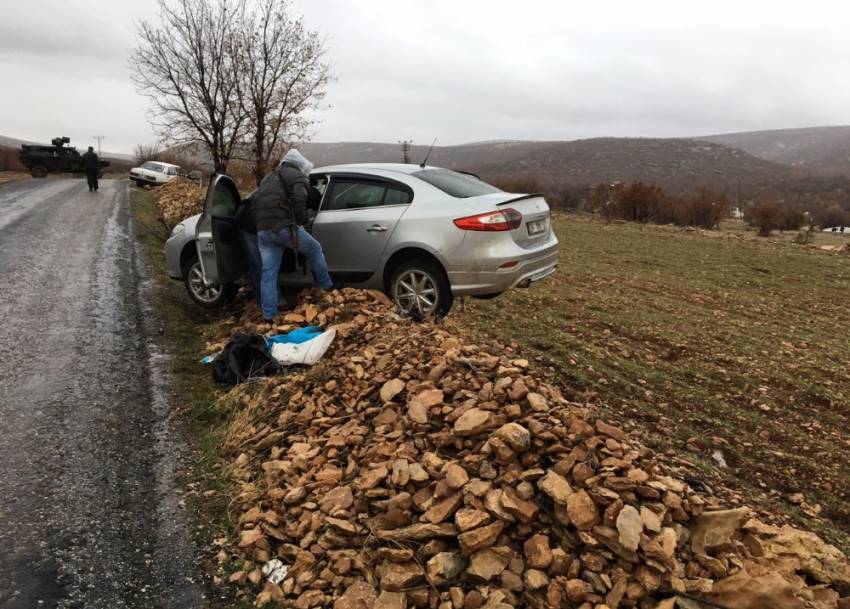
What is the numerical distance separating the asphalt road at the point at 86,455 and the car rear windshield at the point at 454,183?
10.9 feet

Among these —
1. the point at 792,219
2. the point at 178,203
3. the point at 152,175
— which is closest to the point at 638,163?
the point at 792,219

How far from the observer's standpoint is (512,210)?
5.90 m

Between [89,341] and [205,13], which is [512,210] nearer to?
[89,341]

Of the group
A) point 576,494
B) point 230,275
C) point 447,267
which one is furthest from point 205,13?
point 576,494

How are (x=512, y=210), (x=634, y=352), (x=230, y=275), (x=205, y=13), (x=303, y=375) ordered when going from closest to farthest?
(x=303, y=375) < (x=512, y=210) < (x=230, y=275) < (x=634, y=352) < (x=205, y=13)

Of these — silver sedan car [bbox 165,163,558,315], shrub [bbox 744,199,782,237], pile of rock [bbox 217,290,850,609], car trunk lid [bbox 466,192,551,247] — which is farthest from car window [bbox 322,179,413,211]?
shrub [bbox 744,199,782,237]

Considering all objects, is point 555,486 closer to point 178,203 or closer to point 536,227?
point 536,227

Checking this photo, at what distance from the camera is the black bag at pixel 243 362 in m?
5.17

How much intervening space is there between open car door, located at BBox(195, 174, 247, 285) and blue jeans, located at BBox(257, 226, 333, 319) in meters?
0.48

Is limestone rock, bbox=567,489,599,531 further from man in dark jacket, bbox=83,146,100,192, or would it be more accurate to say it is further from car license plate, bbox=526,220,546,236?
man in dark jacket, bbox=83,146,100,192

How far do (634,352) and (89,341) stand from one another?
20.3 ft

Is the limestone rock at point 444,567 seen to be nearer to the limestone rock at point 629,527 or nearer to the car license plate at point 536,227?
the limestone rock at point 629,527

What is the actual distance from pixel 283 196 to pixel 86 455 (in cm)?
308

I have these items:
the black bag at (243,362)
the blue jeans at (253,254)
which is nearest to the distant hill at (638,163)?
the blue jeans at (253,254)
